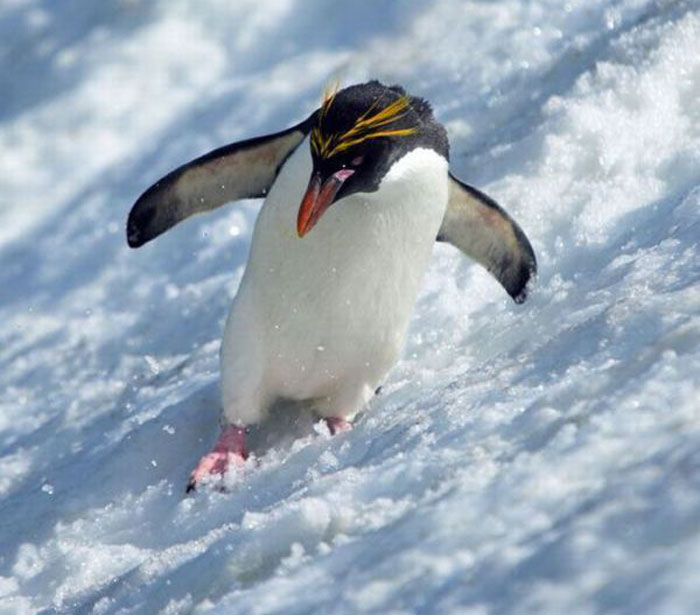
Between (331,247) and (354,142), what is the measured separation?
290 mm

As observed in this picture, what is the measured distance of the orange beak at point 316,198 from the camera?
10.2 ft

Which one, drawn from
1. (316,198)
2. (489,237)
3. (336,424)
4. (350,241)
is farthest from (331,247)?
(489,237)

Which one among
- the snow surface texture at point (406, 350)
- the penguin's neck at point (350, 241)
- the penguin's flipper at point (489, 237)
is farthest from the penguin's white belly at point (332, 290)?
the penguin's flipper at point (489, 237)

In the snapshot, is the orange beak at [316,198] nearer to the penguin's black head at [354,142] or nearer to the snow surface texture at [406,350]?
the penguin's black head at [354,142]

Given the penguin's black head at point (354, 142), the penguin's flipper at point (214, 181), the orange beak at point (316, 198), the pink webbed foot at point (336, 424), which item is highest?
the penguin's flipper at point (214, 181)

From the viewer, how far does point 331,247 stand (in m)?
3.37

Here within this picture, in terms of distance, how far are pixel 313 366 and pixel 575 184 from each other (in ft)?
4.15

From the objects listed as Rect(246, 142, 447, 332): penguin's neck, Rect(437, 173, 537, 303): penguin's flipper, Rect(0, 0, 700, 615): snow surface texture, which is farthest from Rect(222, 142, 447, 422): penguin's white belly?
A: Rect(437, 173, 537, 303): penguin's flipper

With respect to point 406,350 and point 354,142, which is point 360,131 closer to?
point 354,142

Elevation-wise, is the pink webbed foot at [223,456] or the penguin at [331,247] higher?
the penguin at [331,247]

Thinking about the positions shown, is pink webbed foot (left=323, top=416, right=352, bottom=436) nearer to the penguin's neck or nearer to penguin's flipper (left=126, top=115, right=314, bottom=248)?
the penguin's neck

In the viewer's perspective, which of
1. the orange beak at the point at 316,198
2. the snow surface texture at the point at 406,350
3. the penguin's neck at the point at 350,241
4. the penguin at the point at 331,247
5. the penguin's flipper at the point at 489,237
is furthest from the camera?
the penguin's flipper at the point at 489,237

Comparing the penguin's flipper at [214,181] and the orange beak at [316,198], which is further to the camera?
the penguin's flipper at [214,181]

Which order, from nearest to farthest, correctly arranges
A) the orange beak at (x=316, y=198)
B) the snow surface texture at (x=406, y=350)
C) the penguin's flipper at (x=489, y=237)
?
the snow surface texture at (x=406, y=350) → the orange beak at (x=316, y=198) → the penguin's flipper at (x=489, y=237)
